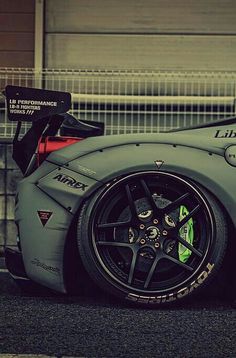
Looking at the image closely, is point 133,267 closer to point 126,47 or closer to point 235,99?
point 235,99

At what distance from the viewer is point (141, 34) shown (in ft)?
34.2

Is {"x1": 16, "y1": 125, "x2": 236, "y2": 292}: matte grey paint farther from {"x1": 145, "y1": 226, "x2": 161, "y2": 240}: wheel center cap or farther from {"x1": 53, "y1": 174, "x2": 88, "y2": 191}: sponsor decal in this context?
{"x1": 145, "y1": 226, "x2": 161, "y2": 240}: wheel center cap

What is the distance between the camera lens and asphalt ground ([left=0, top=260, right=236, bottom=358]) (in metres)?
3.23

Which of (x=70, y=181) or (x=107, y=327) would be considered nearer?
(x=107, y=327)

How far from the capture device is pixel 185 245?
3977mm

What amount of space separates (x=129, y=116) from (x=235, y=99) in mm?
1196

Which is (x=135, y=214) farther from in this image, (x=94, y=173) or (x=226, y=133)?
(x=226, y=133)

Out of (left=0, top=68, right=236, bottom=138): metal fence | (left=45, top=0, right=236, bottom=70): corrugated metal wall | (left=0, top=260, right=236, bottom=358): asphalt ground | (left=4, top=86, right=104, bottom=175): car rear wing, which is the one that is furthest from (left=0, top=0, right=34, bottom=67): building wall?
(left=0, top=260, right=236, bottom=358): asphalt ground

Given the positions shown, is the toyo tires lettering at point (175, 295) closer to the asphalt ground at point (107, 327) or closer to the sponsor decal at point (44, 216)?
the asphalt ground at point (107, 327)

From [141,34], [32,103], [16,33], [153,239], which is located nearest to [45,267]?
[153,239]

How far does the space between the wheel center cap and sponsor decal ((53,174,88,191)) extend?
0.39 meters

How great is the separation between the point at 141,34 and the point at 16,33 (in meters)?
1.61

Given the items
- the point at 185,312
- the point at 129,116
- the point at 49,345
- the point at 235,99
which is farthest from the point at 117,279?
the point at 235,99

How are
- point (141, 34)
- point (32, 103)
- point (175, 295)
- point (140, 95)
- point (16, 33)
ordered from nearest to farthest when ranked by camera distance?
point (175, 295)
point (32, 103)
point (140, 95)
point (141, 34)
point (16, 33)
